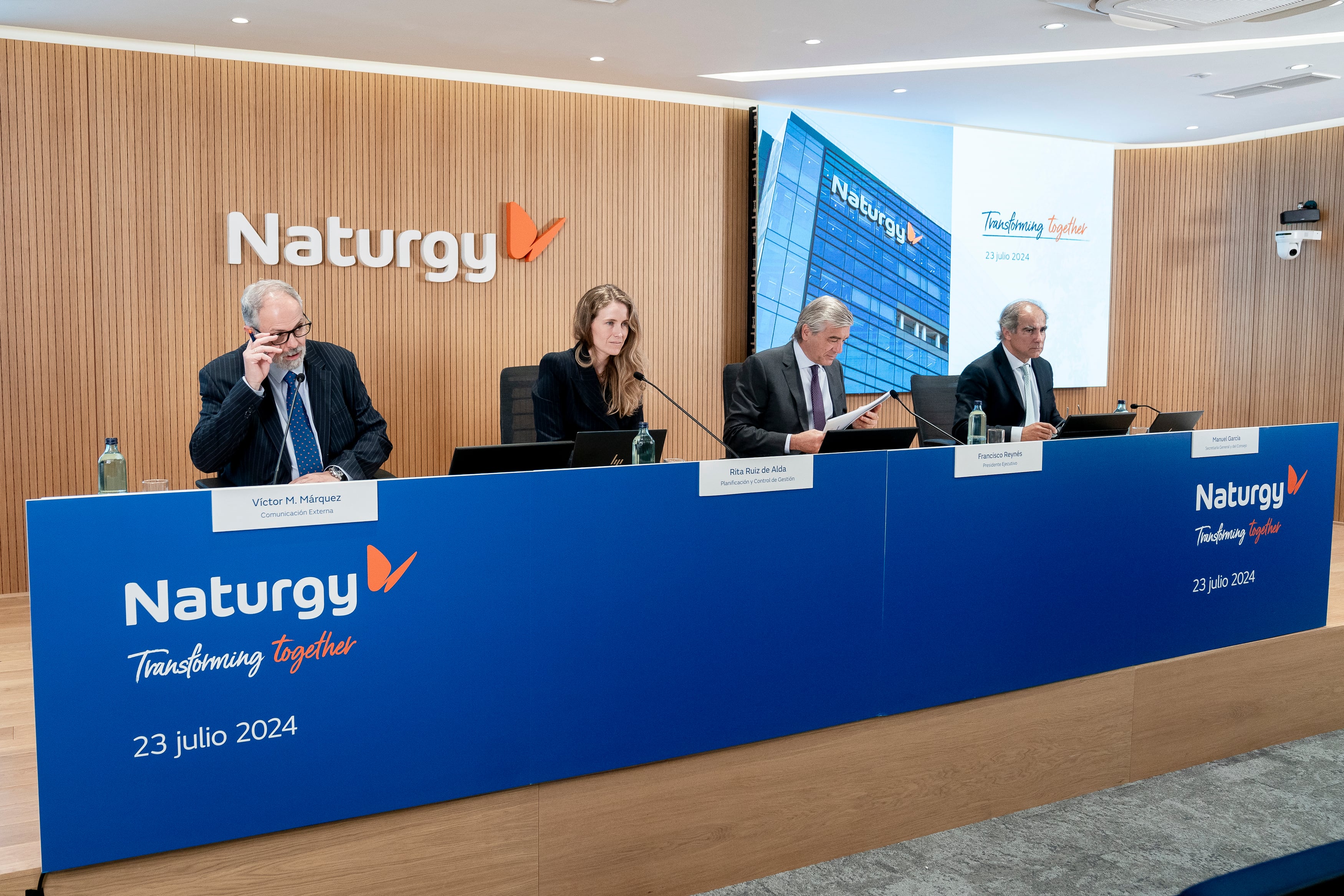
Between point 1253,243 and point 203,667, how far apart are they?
25.4 ft

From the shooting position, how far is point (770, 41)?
488cm

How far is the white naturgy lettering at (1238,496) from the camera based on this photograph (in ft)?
10.9

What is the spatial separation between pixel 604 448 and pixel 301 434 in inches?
44.4

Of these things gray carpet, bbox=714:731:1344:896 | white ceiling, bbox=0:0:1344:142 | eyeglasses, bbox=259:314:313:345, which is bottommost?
gray carpet, bbox=714:731:1344:896

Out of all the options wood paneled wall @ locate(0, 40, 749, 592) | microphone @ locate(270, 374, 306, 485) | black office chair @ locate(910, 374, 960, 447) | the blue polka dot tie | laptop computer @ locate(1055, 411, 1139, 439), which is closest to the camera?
microphone @ locate(270, 374, 306, 485)

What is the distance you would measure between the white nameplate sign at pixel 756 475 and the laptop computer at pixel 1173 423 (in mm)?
1484

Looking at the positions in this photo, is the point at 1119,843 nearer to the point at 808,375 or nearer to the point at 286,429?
the point at 808,375

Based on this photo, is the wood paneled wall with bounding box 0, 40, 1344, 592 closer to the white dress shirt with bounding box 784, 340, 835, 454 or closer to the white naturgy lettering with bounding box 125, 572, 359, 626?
the white dress shirt with bounding box 784, 340, 835, 454

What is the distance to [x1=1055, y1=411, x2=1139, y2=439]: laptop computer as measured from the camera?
317 cm

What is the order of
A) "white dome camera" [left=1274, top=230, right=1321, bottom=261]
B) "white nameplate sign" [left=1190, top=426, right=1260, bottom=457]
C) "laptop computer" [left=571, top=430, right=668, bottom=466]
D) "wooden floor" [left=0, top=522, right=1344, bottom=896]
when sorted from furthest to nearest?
"white dome camera" [left=1274, top=230, right=1321, bottom=261] < "white nameplate sign" [left=1190, top=426, right=1260, bottom=457] < "laptop computer" [left=571, top=430, right=668, bottom=466] < "wooden floor" [left=0, top=522, right=1344, bottom=896]

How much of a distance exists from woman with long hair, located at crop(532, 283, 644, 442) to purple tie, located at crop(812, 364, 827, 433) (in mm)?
662

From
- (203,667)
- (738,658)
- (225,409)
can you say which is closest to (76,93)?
(225,409)

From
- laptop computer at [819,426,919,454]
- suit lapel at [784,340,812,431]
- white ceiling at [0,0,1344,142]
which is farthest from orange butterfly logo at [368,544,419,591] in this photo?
white ceiling at [0,0,1344,142]

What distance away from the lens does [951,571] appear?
279 cm
